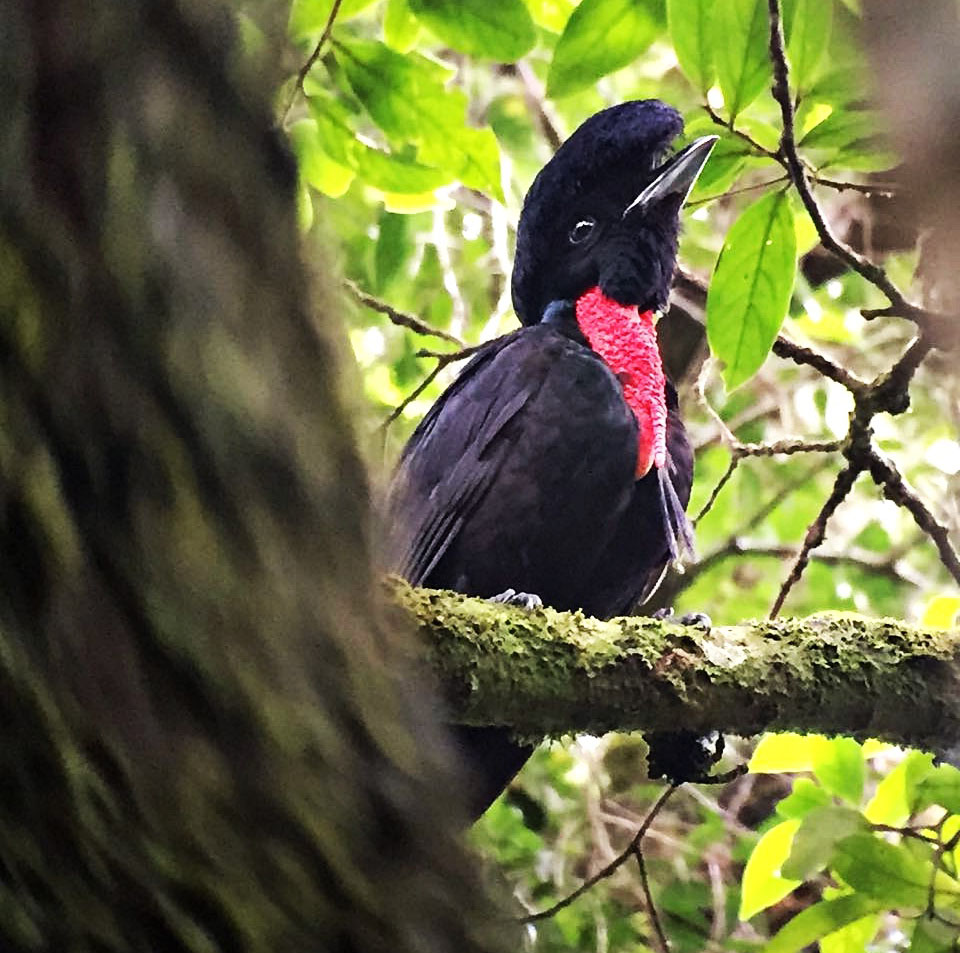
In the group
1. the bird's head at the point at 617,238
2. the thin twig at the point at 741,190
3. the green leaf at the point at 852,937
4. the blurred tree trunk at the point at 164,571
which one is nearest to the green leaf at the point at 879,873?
the green leaf at the point at 852,937

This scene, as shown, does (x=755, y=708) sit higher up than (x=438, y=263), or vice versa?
(x=438, y=263)

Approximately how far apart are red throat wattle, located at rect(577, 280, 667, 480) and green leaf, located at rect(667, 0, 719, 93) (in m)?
0.25

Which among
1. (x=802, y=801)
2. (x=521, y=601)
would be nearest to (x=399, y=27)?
(x=521, y=601)

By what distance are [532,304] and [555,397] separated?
0.64ft

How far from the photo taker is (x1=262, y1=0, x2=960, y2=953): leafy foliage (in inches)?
32.6

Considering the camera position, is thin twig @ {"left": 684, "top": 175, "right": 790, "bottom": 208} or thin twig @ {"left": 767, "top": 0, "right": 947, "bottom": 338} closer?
thin twig @ {"left": 767, "top": 0, "right": 947, "bottom": 338}

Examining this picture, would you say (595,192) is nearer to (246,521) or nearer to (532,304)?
(532,304)

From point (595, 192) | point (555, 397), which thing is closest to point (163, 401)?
point (555, 397)

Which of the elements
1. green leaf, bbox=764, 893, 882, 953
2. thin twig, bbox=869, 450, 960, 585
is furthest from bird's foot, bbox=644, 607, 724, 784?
thin twig, bbox=869, 450, 960, 585

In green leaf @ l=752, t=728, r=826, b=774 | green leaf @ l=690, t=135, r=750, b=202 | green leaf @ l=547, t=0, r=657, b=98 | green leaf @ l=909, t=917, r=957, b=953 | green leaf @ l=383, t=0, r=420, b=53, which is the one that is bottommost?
green leaf @ l=909, t=917, r=957, b=953

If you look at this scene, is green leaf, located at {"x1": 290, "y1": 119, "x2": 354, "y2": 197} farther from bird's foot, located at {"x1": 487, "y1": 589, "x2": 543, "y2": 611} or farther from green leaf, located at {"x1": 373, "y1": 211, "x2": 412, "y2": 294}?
bird's foot, located at {"x1": 487, "y1": 589, "x2": 543, "y2": 611}

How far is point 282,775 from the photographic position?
0.23 meters

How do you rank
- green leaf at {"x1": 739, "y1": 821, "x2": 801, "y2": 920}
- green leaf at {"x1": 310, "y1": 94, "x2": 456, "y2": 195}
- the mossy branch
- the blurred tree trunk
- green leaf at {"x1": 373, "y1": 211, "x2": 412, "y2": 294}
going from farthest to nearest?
green leaf at {"x1": 373, "y1": 211, "x2": 412, "y2": 294} → green leaf at {"x1": 739, "y1": 821, "x2": 801, "y2": 920} → green leaf at {"x1": 310, "y1": 94, "x2": 456, "y2": 195} → the mossy branch → the blurred tree trunk

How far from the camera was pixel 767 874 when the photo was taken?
1.04 metres
